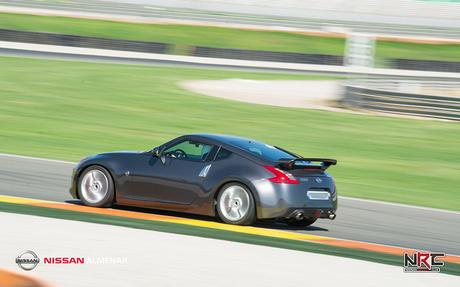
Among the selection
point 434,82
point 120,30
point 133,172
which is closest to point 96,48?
point 120,30

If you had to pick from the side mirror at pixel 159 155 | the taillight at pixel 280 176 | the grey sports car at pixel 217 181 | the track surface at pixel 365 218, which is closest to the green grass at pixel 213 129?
the track surface at pixel 365 218

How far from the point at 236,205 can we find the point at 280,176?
666 mm

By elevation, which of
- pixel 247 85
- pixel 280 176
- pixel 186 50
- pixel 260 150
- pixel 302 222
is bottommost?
pixel 302 222

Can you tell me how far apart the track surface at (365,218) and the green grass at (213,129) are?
1.37 metres

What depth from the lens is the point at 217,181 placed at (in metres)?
11.2

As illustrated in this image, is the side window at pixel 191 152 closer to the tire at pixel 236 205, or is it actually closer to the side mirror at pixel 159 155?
the side mirror at pixel 159 155

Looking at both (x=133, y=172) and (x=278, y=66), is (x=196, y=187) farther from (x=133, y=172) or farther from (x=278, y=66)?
(x=278, y=66)

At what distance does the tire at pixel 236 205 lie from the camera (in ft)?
36.0

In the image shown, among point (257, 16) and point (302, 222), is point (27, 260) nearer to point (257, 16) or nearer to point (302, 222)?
point (302, 222)

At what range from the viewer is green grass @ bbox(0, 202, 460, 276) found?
32.3 feet

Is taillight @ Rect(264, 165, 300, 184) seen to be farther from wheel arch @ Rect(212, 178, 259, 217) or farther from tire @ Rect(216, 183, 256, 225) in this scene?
tire @ Rect(216, 183, 256, 225)

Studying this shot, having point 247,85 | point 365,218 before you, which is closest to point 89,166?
point 365,218

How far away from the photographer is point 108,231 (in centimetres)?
1020

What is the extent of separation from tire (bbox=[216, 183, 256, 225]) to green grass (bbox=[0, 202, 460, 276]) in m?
0.43
